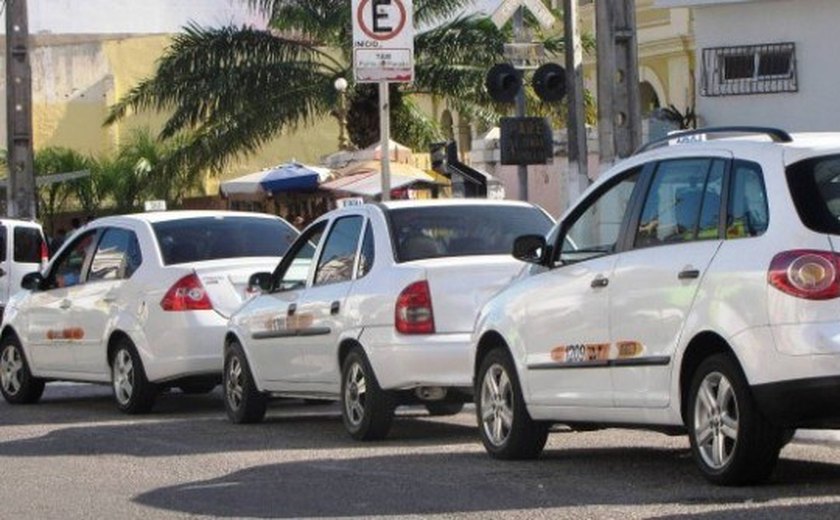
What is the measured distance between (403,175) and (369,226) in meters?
19.6

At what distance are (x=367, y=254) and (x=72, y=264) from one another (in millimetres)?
4944

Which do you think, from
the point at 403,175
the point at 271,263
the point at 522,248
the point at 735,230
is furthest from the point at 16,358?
the point at 403,175

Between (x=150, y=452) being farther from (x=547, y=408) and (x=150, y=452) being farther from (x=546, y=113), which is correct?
(x=546, y=113)

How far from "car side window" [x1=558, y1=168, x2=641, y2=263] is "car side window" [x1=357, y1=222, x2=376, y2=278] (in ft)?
6.68

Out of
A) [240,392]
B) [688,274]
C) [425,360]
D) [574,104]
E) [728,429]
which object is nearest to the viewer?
[728,429]

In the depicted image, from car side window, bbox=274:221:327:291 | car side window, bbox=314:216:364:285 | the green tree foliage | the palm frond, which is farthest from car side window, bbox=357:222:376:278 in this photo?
the green tree foliage

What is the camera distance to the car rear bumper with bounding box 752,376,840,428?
9.31 metres

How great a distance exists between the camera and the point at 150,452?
44.0 ft

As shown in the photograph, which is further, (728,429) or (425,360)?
(425,360)

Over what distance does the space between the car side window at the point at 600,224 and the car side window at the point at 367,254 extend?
2037mm

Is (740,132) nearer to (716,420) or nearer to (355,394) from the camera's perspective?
(716,420)

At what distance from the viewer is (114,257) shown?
57.2ft

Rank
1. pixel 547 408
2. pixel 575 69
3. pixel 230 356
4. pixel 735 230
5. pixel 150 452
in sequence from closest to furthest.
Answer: pixel 735 230 < pixel 547 408 < pixel 150 452 < pixel 230 356 < pixel 575 69

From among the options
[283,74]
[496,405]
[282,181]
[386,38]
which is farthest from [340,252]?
[282,181]
